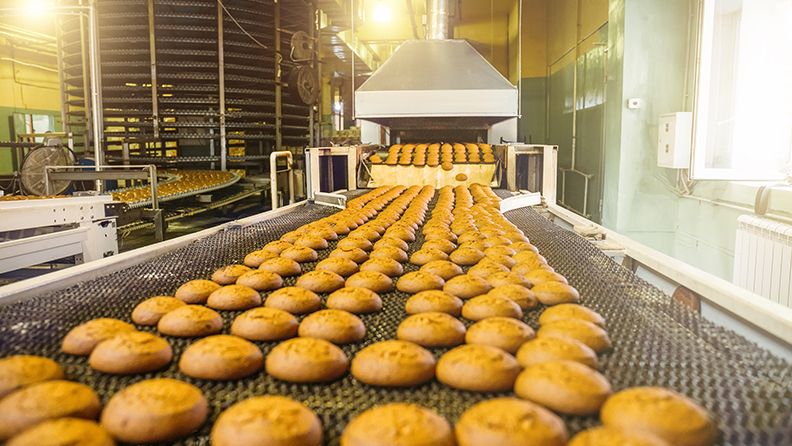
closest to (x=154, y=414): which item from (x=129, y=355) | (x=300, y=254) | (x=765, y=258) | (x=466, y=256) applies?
(x=129, y=355)

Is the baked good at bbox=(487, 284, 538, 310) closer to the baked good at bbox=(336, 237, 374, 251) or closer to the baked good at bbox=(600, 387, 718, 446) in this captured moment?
the baked good at bbox=(600, 387, 718, 446)

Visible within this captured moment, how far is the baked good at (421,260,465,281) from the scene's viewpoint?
1741 millimetres

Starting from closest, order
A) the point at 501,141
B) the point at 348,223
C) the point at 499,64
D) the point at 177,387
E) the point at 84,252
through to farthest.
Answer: the point at 177,387 < the point at 348,223 < the point at 84,252 < the point at 501,141 < the point at 499,64

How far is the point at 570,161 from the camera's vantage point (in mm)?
8711

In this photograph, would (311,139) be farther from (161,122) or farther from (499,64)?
(499,64)

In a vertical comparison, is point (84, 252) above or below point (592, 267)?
below

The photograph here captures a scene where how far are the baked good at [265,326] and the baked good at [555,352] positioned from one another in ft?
1.80

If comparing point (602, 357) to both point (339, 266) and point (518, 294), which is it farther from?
point (339, 266)

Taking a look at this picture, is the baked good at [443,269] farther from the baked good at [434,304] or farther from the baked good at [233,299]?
the baked good at [233,299]

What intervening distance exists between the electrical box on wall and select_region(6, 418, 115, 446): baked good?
5.07 meters

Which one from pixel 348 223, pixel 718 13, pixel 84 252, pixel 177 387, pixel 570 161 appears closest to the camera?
pixel 177 387

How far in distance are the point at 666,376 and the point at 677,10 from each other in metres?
5.58

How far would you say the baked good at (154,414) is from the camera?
84 centimetres

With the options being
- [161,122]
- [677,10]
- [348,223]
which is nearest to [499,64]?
[677,10]
